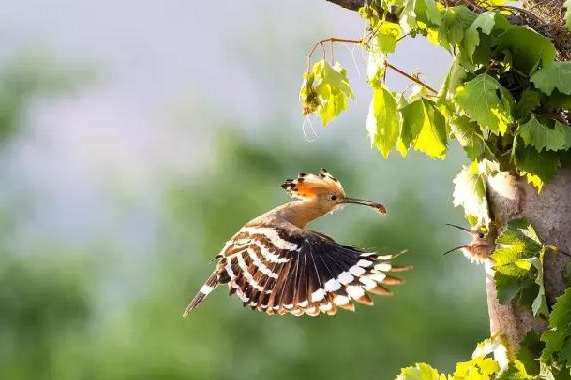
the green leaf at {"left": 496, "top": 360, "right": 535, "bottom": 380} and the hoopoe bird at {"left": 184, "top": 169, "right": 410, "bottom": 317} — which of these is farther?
the green leaf at {"left": 496, "top": 360, "right": 535, "bottom": 380}

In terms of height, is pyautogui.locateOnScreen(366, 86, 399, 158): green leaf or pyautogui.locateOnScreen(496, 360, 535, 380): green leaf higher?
pyautogui.locateOnScreen(366, 86, 399, 158): green leaf

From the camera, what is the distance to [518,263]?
8.13 feet

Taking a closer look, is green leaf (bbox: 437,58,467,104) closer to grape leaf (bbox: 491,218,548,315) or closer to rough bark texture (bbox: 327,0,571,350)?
rough bark texture (bbox: 327,0,571,350)

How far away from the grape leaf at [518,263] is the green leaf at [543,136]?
0.23 m

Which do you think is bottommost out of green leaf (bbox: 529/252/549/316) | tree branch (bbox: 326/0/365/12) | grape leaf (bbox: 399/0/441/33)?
green leaf (bbox: 529/252/549/316)

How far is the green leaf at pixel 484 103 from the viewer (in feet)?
7.80

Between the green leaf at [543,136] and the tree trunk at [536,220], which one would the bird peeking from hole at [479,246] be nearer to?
the tree trunk at [536,220]

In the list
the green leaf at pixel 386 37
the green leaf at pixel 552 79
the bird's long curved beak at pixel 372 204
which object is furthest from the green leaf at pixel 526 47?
the bird's long curved beak at pixel 372 204

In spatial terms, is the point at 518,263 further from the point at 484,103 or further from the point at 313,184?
the point at 313,184

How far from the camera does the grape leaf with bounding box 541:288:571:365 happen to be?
234cm

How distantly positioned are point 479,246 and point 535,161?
328 millimetres

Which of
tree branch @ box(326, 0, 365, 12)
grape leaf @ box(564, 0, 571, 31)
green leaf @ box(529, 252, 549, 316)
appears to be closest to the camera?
green leaf @ box(529, 252, 549, 316)

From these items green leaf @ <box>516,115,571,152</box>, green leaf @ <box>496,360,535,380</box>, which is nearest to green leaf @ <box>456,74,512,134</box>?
green leaf @ <box>516,115,571,152</box>

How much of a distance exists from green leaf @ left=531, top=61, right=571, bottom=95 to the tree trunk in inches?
9.6
